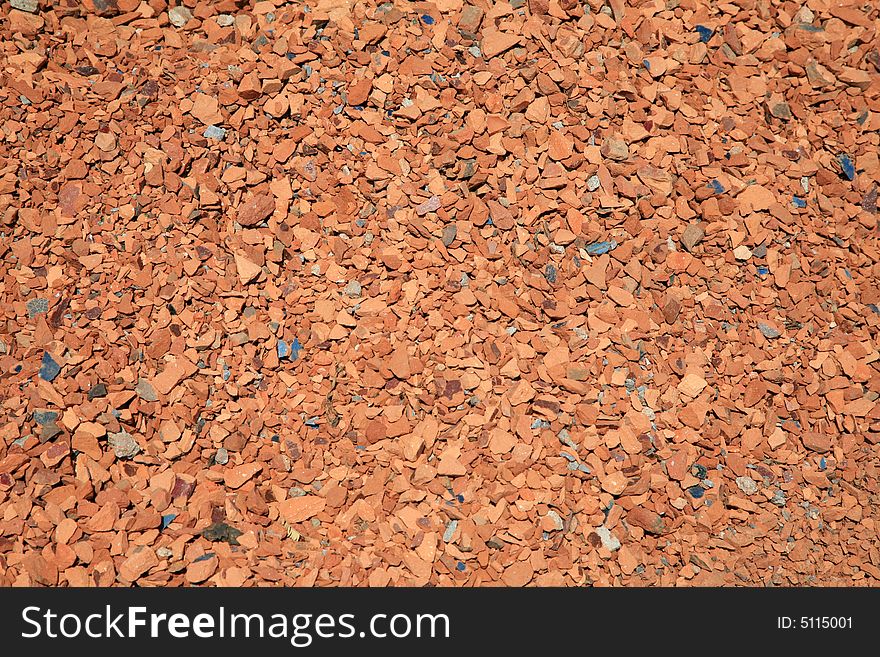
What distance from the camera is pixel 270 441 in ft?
10.3

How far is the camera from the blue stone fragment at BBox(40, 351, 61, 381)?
3.15m

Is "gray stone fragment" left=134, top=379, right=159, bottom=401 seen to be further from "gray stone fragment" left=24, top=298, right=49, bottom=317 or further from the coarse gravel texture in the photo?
"gray stone fragment" left=24, top=298, right=49, bottom=317

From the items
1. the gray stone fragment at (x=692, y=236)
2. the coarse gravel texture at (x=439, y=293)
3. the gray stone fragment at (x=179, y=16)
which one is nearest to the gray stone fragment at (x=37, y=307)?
the coarse gravel texture at (x=439, y=293)

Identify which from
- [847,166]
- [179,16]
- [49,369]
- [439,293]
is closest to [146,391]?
[49,369]

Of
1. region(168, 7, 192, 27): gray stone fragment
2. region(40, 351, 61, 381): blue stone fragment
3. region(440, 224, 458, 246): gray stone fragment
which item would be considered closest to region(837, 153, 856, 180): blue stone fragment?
region(440, 224, 458, 246): gray stone fragment

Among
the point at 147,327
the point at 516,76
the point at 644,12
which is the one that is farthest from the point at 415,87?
the point at 147,327

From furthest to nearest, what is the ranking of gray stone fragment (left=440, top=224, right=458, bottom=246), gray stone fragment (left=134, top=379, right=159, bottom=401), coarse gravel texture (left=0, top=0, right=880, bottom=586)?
gray stone fragment (left=440, top=224, right=458, bottom=246) → gray stone fragment (left=134, top=379, right=159, bottom=401) → coarse gravel texture (left=0, top=0, right=880, bottom=586)

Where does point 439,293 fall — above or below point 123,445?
above

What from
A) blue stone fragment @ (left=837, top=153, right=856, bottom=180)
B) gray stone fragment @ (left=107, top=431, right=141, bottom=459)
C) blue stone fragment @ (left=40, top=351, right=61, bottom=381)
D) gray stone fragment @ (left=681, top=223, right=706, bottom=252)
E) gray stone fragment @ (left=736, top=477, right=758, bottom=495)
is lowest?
gray stone fragment @ (left=736, top=477, right=758, bottom=495)

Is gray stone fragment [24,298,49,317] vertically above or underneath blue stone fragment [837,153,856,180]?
underneath

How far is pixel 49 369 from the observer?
317cm

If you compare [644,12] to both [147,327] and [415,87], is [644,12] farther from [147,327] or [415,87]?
[147,327]

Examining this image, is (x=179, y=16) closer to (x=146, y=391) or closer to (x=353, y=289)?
(x=353, y=289)

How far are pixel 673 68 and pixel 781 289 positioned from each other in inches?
45.0
